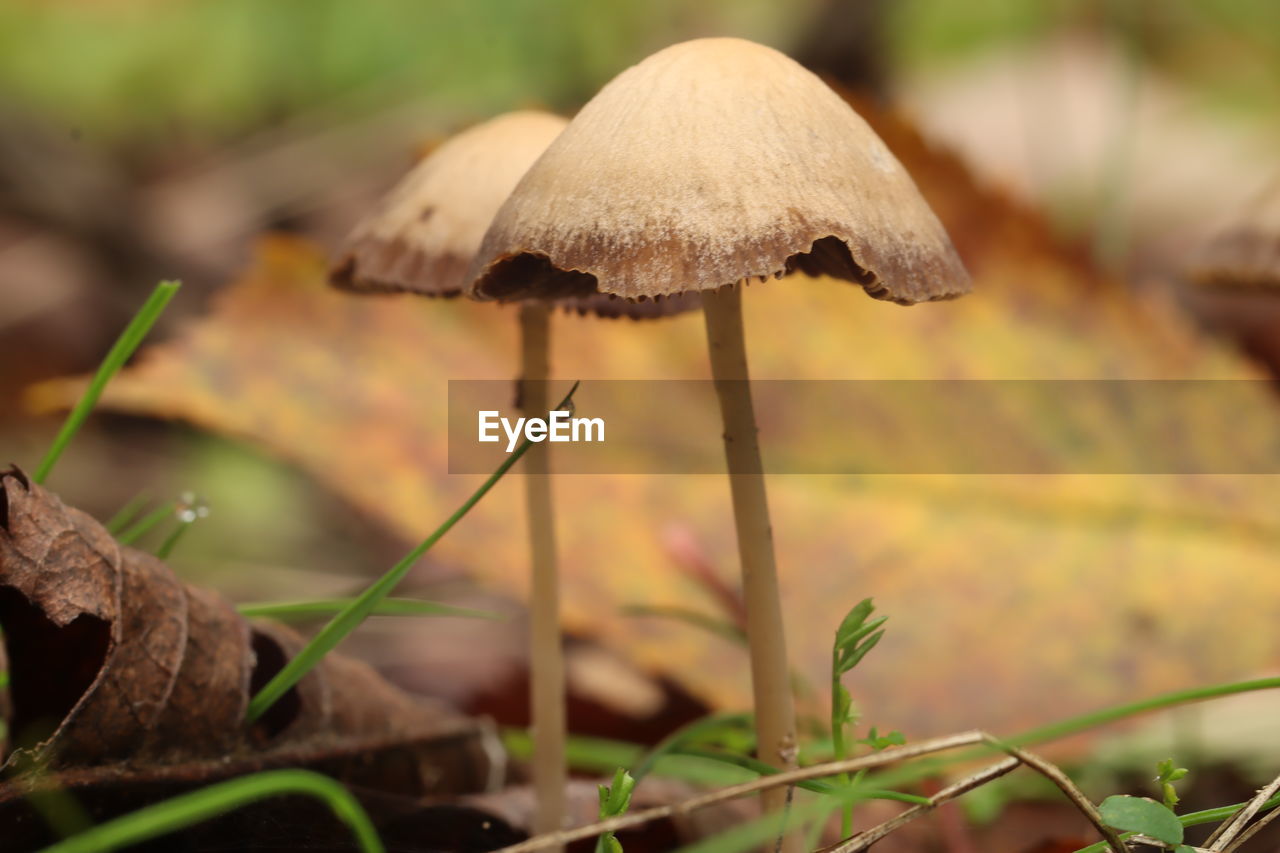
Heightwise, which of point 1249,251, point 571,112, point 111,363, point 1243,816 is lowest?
point 1243,816

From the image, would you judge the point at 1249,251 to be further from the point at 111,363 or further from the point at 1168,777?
the point at 111,363

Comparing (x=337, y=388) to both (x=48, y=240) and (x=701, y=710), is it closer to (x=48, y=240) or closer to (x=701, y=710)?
(x=701, y=710)

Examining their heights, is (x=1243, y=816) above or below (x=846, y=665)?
below

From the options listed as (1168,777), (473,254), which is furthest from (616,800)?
(473,254)

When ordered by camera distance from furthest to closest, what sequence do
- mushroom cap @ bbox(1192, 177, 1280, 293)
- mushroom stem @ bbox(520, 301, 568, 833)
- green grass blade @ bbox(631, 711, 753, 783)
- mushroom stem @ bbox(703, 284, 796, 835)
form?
mushroom cap @ bbox(1192, 177, 1280, 293)
mushroom stem @ bbox(520, 301, 568, 833)
green grass blade @ bbox(631, 711, 753, 783)
mushroom stem @ bbox(703, 284, 796, 835)

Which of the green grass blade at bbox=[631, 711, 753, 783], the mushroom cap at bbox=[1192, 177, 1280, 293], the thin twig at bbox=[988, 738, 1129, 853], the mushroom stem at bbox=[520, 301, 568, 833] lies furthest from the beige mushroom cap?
the mushroom cap at bbox=[1192, 177, 1280, 293]

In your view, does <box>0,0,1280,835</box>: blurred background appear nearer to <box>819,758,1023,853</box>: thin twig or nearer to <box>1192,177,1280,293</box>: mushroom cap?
<box>1192,177,1280,293</box>: mushroom cap

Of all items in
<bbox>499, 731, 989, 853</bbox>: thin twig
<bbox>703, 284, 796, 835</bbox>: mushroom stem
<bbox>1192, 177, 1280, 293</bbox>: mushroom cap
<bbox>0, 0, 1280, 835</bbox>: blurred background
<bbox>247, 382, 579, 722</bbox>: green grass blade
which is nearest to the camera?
<bbox>499, 731, 989, 853</bbox>: thin twig
